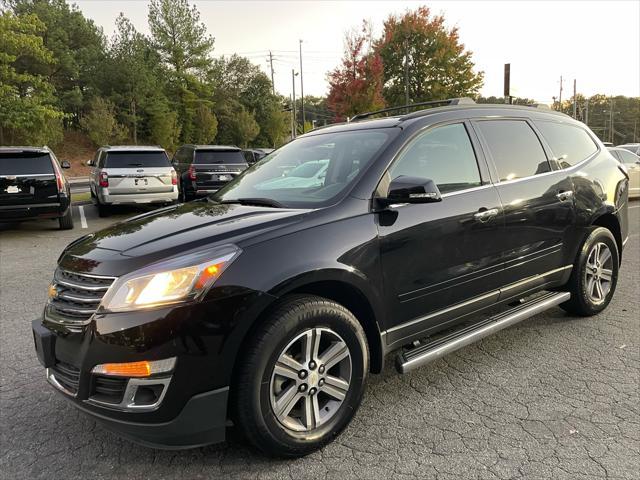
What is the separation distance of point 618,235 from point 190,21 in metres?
48.7

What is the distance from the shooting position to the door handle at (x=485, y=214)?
325 centimetres

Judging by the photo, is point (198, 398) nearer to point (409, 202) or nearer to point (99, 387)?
point (99, 387)

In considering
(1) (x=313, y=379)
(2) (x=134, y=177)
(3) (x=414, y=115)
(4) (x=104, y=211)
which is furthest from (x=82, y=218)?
(1) (x=313, y=379)

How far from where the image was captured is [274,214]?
2.71 meters

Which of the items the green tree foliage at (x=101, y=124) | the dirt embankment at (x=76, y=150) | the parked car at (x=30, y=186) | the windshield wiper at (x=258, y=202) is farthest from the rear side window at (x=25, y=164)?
the dirt embankment at (x=76, y=150)

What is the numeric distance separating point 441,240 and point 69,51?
48.8 meters

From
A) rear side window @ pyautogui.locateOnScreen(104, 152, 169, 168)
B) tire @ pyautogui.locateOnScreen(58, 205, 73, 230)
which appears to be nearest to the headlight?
tire @ pyautogui.locateOnScreen(58, 205, 73, 230)

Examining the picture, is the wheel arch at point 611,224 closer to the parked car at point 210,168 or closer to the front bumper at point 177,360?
the front bumper at point 177,360

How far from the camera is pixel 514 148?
3756mm

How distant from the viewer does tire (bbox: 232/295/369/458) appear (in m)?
2.27

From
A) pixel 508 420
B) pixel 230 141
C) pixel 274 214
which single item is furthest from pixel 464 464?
pixel 230 141

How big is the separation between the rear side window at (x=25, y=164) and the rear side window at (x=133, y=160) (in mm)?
1935

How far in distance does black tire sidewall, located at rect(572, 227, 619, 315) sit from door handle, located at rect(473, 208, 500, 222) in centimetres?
134

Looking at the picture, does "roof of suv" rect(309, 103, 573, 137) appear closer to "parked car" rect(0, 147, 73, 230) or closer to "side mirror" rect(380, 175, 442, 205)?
"side mirror" rect(380, 175, 442, 205)
